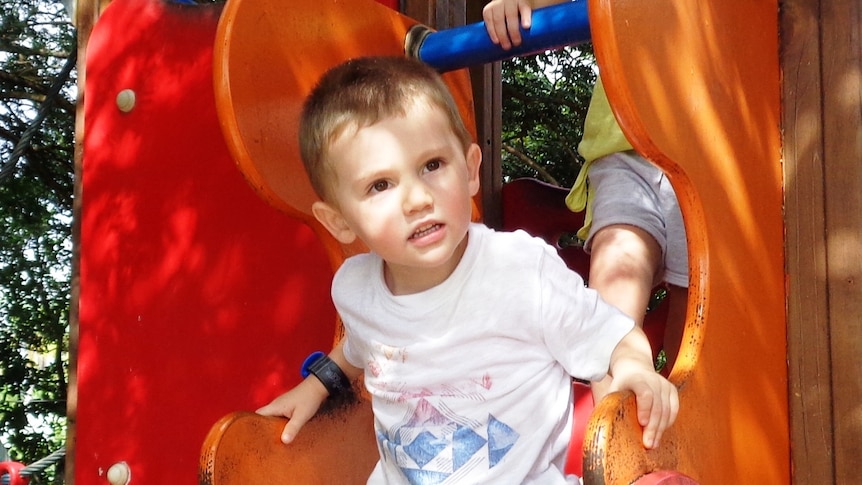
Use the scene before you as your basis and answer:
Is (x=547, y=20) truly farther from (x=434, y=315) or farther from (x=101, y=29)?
(x=101, y=29)

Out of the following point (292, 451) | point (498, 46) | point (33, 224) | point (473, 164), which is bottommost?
point (33, 224)

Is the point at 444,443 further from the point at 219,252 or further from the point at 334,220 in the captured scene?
the point at 219,252

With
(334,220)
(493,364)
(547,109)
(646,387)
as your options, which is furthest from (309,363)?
(547,109)

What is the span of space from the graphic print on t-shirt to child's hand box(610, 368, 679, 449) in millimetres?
247

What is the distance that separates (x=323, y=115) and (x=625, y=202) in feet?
2.39

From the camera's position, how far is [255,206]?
2.45m

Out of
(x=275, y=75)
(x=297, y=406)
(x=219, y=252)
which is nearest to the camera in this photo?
(x=297, y=406)

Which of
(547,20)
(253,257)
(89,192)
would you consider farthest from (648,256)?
(89,192)

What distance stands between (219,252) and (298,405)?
0.89 meters

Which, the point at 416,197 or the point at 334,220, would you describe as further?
the point at 334,220

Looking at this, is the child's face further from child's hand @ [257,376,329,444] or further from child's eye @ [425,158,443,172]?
child's hand @ [257,376,329,444]

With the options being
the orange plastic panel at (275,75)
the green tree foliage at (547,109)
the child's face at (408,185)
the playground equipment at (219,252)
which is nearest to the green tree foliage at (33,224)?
the playground equipment at (219,252)

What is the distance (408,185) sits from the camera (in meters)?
1.46

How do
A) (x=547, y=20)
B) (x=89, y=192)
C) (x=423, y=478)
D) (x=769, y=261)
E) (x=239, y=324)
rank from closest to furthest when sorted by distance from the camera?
(x=423, y=478) → (x=769, y=261) → (x=547, y=20) → (x=239, y=324) → (x=89, y=192)
